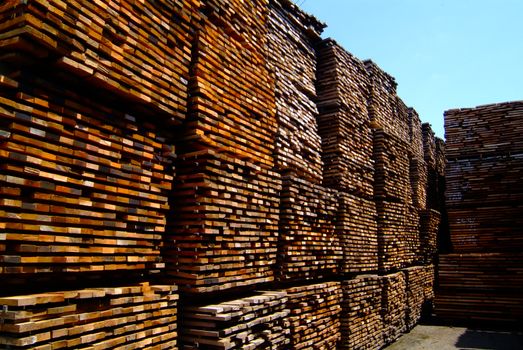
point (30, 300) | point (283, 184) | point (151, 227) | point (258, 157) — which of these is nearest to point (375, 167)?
point (283, 184)

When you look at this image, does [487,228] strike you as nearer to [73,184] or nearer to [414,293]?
[414,293]

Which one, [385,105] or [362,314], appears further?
[385,105]

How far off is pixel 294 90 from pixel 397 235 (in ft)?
18.6

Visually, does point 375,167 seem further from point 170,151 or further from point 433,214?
point 170,151

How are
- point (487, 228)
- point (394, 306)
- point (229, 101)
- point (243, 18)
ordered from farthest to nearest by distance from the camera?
point (487, 228) < point (394, 306) < point (243, 18) < point (229, 101)

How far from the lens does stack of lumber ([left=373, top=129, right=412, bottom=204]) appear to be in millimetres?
9953

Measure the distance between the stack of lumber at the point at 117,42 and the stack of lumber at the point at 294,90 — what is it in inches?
93.3

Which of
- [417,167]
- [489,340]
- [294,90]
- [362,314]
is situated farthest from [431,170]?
[294,90]

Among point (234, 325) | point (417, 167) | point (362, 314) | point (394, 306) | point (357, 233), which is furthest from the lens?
point (417, 167)

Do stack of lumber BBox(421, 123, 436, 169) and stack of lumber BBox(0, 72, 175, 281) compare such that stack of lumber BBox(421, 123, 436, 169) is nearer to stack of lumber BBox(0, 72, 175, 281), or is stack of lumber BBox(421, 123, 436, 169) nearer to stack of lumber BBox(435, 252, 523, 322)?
stack of lumber BBox(435, 252, 523, 322)

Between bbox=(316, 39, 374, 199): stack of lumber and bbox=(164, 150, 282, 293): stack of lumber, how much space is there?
11.6ft

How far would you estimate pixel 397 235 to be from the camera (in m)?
10.6

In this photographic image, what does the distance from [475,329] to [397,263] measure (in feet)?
10.7

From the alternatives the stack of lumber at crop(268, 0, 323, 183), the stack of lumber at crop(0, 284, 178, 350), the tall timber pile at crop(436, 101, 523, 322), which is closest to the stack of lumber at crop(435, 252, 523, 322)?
the tall timber pile at crop(436, 101, 523, 322)
